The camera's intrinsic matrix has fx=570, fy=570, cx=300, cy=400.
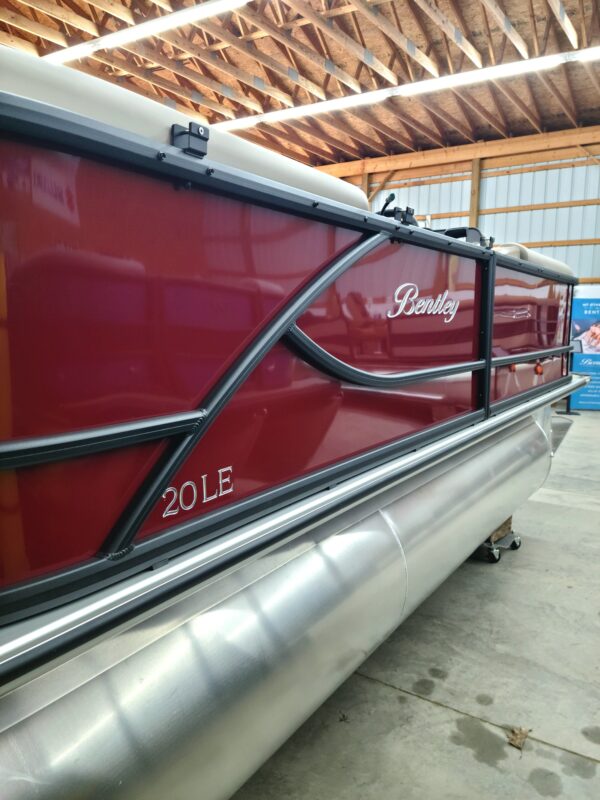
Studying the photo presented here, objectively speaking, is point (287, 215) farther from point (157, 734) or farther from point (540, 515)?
point (540, 515)

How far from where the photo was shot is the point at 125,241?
1019 millimetres

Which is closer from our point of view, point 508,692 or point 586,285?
point 508,692

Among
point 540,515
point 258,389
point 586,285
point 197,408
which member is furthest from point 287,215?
point 586,285

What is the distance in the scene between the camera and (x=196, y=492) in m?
1.25

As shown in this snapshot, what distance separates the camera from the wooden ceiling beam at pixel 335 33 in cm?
594

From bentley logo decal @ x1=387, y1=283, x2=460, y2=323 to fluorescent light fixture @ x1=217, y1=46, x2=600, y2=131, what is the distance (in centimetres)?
581

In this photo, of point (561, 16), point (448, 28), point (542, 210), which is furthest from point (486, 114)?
point (561, 16)

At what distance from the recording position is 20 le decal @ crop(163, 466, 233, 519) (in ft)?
3.91

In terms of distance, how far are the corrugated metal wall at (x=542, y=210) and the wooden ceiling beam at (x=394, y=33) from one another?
3955 millimetres

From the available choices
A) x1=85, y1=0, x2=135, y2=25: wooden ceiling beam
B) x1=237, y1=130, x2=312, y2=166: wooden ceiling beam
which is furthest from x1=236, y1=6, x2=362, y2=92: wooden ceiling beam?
x1=237, y1=130, x2=312, y2=166: wooden ceiling beam

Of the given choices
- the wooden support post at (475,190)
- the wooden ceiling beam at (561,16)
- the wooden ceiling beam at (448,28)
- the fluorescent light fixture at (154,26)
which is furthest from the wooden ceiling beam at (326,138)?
the wooden ceiling beam at (561,16)

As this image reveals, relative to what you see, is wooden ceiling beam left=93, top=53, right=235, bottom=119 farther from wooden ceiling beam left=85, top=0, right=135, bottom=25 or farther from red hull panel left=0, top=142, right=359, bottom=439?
red hull panel left=0, top=142, right=359, bottom=439

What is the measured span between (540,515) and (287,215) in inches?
137

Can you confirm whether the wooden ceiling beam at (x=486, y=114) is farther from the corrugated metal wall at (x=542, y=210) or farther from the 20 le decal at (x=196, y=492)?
the 20 le decal at (x=196, y=492)
